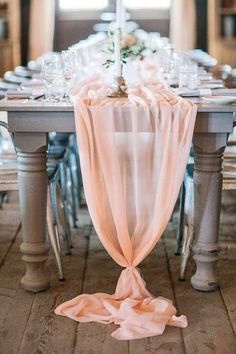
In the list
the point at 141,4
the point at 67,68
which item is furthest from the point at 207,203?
the point at 141,4

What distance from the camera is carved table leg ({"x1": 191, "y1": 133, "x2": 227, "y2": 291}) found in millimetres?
2770

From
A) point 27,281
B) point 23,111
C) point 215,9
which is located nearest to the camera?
point 23,111

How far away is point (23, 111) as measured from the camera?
2.74 metres

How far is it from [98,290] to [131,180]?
0.56m

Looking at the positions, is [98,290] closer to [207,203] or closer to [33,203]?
[33,203]

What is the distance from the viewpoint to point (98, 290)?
2977 millimetres

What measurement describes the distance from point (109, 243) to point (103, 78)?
164 centimetres

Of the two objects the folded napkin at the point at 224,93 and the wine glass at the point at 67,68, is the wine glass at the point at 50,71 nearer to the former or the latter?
the wine glass at the point at 67,68

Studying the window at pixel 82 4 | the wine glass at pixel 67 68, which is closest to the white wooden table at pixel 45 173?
the wine glass at pixel 67 68

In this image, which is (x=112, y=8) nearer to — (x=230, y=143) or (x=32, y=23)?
(x=32, y=23)

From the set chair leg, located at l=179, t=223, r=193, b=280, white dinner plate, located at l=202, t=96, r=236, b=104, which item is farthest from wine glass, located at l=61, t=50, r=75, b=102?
chair leg, located at l=179, t=223, r=193, b=280

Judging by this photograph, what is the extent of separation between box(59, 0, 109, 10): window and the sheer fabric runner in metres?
6.43

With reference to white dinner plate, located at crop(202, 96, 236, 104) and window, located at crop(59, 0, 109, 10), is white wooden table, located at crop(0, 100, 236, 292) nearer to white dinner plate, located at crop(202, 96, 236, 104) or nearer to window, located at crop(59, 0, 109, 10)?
white dinner plate, located at crop(202, 96, 236, 104)

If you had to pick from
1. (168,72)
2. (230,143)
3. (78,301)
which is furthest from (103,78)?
(78,301)
